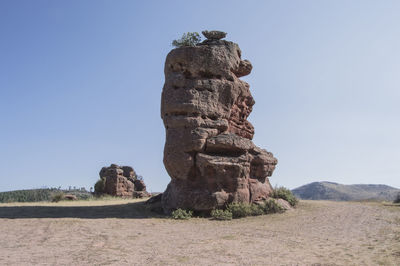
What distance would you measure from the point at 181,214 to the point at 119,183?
62.5ft

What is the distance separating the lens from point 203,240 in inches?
350

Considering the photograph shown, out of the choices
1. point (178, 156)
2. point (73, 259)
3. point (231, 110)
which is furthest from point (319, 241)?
point (231, 110)

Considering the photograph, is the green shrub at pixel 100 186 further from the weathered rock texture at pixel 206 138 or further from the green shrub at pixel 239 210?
the green shrub at pixel 239 210

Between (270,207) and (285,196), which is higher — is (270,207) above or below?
below

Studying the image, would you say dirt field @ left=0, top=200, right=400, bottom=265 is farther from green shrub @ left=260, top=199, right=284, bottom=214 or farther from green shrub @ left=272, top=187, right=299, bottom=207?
green shrub @ left=272, top=187, right=299, bottom=207

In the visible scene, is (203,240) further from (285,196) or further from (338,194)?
(338,194)

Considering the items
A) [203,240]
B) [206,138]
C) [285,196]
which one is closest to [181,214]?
[206,138]

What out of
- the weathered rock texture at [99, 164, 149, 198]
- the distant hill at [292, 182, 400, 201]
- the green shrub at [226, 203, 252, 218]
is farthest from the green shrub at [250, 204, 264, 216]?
the distant hill at [292, 182, 400, 201]

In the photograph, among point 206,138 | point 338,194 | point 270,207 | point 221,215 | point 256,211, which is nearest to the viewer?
point 221,215

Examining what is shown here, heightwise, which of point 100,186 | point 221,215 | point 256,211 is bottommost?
point 221,215

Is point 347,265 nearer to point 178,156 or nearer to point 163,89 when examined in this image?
point 178,156

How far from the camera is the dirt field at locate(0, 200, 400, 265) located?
A: 679cm

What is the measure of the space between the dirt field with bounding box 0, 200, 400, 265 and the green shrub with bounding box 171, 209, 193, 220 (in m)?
0.43

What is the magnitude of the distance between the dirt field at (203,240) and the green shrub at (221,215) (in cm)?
54
